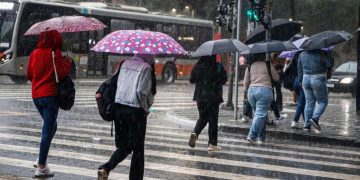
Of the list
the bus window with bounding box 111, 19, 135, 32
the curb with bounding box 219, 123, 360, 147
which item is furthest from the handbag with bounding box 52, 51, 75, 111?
the bus window with bounding box 111, 19, 135, 32

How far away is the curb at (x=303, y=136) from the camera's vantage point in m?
12.4

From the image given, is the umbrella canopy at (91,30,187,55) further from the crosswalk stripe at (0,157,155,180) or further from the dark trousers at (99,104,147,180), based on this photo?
the crosswalk stripe at (0,157,155,180)

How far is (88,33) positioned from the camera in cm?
Answer: 3086

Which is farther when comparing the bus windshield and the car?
the car

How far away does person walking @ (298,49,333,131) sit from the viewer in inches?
518

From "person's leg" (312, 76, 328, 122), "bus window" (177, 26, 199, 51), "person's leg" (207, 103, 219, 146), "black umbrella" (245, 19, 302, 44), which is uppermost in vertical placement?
"bus window" (177, 26, 199, 51)

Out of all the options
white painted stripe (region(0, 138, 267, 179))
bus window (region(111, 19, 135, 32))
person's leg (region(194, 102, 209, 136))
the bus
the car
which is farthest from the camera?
bus window (region(111, 19, 135, 32))

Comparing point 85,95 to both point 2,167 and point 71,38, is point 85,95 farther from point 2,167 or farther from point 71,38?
point 2,167

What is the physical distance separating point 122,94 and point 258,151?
4465mm

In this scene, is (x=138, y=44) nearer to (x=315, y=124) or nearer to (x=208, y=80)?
(x=208, y=80)

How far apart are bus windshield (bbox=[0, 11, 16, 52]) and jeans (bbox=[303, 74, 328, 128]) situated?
17.2 m

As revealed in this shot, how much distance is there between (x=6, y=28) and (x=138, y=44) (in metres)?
21.8

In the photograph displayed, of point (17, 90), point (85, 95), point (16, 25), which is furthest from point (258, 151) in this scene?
point (16, 25)

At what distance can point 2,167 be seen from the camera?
28.1 feet
